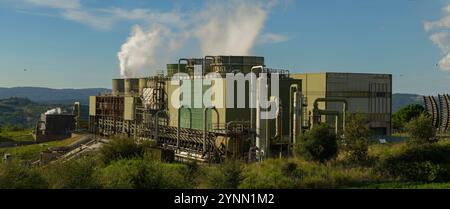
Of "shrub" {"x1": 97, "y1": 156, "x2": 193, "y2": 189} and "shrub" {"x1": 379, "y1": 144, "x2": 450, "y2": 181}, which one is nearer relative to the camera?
"shrub" {"x1": 97, "y1": 156, "x2": 193, "y2": 189}

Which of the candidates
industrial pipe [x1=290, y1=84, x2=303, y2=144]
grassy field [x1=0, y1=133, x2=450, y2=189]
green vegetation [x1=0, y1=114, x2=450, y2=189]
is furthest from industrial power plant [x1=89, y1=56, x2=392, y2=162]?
grassy field [x1=0, y1=133, x2=450, y2=189]

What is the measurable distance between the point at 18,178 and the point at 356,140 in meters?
14.2

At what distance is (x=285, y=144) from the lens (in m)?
27.2

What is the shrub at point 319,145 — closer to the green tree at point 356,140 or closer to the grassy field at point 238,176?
the grassy field at point 238,176

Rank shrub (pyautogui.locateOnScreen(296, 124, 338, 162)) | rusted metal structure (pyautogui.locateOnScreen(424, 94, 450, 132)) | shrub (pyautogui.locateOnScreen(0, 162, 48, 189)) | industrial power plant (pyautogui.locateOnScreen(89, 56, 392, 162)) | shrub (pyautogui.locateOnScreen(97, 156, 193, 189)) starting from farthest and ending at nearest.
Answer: rusted metal structure (pyautogui.locateOnScreen(424, 94, 450, 132)), industrial power plant (pyautogui.locateOnScreen(89, 56, 392, 162)), shrub (pyautogui.locateOnScreen(296, 124, 338, 162)), shrub (pyautogui.locateOnScreen(97, 156, 193, 189)), shrub (pyautogui.locateOnScreen(0, 162, 48, 189))

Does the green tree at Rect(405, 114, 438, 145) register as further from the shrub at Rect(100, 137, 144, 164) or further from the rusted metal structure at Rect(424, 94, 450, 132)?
the rusted metal structure at Rect(424, 94, 450, 132)

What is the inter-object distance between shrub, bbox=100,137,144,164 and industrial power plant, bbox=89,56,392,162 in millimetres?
4201

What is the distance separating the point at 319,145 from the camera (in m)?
21.2

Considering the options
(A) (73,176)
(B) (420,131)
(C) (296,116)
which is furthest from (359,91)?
(A) (73,176)

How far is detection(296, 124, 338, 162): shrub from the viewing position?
2119cm

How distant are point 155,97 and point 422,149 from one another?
24.0 m

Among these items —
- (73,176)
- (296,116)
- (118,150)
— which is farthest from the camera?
(296,116)

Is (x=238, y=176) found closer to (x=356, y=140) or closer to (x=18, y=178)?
(x=18, y=178)
